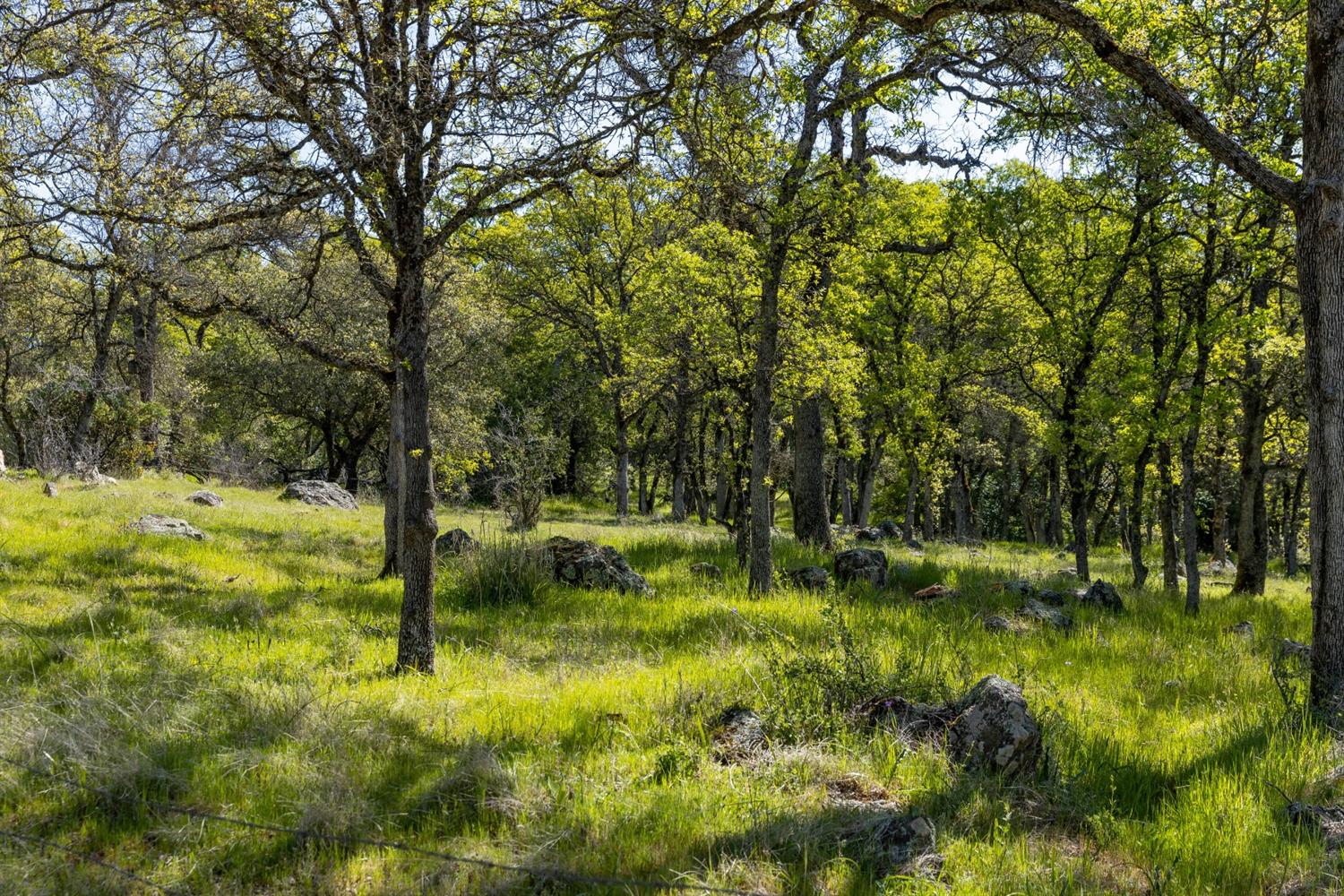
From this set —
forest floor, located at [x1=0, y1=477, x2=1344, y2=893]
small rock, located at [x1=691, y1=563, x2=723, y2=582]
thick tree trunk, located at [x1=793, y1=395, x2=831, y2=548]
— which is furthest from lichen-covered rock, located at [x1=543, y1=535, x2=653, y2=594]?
thick tree trunk, located at [x1=793, y1=395, x2=831, y2=548]

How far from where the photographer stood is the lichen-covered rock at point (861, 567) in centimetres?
1105

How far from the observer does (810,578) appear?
10.4 m

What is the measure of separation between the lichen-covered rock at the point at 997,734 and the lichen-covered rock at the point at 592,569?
5259 millimetres

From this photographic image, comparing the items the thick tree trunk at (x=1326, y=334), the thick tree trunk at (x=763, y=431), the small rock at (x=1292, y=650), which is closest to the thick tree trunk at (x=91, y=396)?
the thick tree trunk at (x=763, y=431)

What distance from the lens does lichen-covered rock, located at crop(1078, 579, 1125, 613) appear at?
1077 centimetres

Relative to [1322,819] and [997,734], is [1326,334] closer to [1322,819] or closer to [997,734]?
[1322,819]

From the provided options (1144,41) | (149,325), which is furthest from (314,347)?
(149,325)

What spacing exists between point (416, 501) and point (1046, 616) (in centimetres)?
710

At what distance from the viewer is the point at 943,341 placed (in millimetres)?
23500

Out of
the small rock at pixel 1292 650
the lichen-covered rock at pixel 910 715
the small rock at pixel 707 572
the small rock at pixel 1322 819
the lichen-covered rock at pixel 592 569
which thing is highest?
the lichen-covered rock at pixel 592 569

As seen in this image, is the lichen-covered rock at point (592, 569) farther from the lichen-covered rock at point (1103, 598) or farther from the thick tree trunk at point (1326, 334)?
the thick tree trunk at point (1326, 334)

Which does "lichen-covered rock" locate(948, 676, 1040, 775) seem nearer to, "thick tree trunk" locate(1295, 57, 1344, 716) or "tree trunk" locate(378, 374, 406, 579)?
"thick tree trunk" locate(1295, 57, 1344, 716)

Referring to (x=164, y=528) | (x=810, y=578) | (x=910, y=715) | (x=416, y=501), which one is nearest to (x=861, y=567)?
(x=810, y=578)

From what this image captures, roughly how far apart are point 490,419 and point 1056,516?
84.4 ft
